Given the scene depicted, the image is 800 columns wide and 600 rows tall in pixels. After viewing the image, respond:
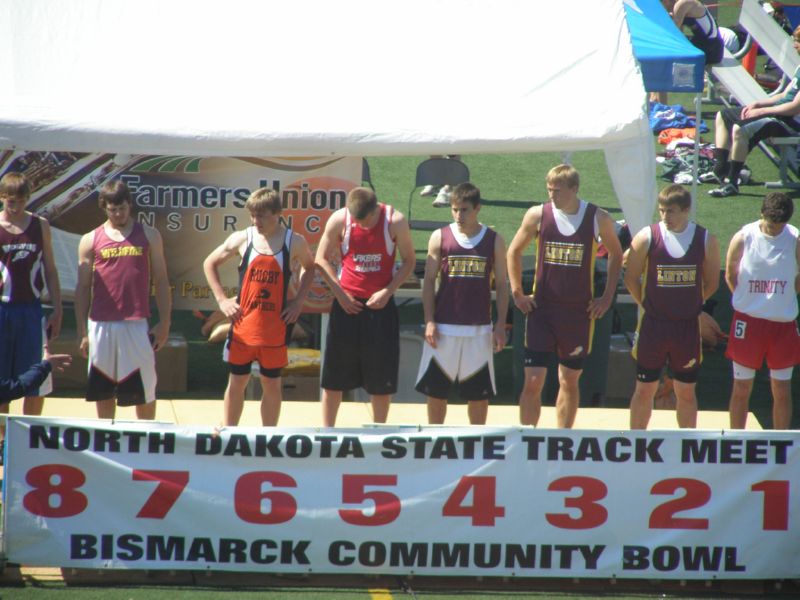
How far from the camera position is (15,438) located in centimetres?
573

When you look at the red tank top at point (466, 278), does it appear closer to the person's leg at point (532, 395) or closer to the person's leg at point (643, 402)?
the person's leg at point (532, 395)

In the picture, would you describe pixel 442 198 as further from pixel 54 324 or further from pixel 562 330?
pixel 54 324

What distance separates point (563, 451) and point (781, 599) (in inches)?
53.8

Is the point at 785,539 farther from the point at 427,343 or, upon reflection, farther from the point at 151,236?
the point at 151,236

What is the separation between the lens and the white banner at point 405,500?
19.0 feet

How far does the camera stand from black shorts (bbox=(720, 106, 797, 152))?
47.2 feet

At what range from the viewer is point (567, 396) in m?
7.50

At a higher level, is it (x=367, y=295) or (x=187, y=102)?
(x=187, y=102)

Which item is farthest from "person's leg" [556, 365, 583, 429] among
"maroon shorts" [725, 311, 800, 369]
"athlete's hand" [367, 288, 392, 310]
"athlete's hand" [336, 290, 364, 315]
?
"athlete's hand" [336, 290, 364, 315]

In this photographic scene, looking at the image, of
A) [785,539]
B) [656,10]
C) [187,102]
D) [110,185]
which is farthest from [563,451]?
[656,10]

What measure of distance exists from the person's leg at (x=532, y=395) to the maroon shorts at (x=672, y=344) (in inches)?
25.5

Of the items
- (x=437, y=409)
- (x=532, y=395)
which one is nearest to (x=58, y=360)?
(x=437, y=409)

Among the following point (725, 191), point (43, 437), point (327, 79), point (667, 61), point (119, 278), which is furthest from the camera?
point (725, 191)

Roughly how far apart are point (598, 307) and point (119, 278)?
2935 millimetres
